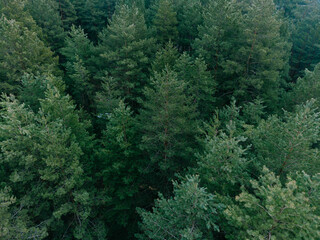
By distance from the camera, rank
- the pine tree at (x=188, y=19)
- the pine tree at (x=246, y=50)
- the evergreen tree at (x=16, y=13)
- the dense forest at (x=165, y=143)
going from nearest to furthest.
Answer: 1. the dense forest at (x=165, y=143)
2. the pine tree at (x=246, y=50)
3. the evergreen tree at (x=16, y=13)
4. the pine tree at (x=188, y=19)

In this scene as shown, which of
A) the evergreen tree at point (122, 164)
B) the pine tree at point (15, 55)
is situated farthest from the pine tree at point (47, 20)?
the evergreen tree at point (122, 164)

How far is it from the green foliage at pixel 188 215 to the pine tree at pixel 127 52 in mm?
11650

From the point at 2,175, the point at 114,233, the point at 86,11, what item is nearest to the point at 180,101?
the point at 2,175

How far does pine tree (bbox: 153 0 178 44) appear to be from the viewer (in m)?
22.9

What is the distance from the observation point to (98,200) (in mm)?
13180

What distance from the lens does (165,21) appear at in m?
23.4

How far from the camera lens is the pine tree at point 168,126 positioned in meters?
11.5

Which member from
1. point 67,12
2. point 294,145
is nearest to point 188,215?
point 294,145

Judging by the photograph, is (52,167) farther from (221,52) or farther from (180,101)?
(221,52)

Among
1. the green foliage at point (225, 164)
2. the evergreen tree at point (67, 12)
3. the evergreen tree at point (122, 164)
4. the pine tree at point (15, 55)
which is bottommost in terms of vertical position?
the evergreen tree at point (122, 164)

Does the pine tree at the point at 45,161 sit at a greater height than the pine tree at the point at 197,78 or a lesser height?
lesser

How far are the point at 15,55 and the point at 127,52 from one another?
30.6 ft

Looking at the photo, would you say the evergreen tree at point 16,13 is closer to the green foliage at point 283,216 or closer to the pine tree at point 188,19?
the pine tree at point 188,19

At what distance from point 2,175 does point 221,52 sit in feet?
56.0
